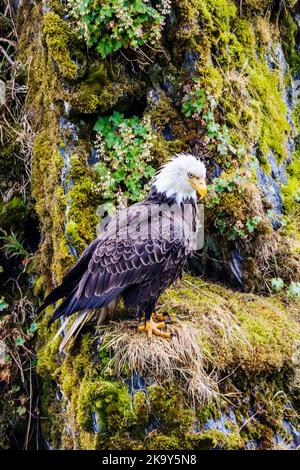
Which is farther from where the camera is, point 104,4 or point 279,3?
point 279,3

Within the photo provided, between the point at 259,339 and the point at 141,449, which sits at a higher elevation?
the point at 259,339

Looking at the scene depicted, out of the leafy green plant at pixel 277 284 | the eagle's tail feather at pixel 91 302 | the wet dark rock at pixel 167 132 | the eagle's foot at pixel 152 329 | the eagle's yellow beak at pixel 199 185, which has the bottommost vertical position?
the eagle's foot at pixel 152 329

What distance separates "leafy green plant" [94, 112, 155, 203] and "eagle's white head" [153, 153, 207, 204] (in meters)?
0.57

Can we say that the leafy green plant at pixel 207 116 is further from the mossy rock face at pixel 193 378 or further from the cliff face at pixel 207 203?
the mossy rock face at pixel 193 378

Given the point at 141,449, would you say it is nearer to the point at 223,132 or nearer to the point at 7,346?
the point at 7,346

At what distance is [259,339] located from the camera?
16.7 feet

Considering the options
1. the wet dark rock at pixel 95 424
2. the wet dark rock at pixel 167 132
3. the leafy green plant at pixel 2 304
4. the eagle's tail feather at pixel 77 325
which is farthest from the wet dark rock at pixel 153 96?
the wet dark rock at pixel 95 424

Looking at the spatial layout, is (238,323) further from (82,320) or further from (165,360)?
(82,320)

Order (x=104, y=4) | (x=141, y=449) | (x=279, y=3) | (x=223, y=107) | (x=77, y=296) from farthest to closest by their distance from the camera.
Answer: (x=279, y=3), (x=223, y=107), (x=104, y=4), (x=77, y=296), (x=141, y=449)

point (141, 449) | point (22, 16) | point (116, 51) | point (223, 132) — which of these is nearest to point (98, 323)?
point (141, 449)

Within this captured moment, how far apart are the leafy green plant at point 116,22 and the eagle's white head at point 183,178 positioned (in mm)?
1285

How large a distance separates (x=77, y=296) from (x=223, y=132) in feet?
7.03

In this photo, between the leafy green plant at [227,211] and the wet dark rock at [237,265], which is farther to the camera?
the wet dark rock at [237,265]

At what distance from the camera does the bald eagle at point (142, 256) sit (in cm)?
471
